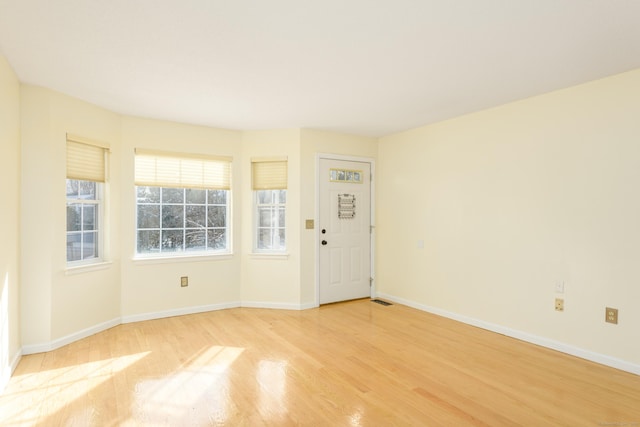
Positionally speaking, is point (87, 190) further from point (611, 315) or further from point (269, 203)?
point (611, 315)

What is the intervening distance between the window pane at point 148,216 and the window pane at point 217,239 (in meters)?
0.66

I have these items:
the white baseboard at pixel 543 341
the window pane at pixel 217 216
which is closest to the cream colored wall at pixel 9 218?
the window pane at pixel 217 216

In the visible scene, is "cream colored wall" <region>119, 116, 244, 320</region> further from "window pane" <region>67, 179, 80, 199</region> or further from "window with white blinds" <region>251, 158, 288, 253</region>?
"window pane" <region>67, 179, 80, 199</region>

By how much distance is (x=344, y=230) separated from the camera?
517cm

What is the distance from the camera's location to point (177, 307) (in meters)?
4.45

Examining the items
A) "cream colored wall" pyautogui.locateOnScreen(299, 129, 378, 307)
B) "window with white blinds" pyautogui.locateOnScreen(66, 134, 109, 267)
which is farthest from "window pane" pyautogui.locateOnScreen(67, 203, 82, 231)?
"cream colored wall" pyautogui.locateOnScreen(299, 129, 378, 307)

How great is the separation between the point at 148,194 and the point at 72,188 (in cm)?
83

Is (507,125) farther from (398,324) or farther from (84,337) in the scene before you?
(84,337)

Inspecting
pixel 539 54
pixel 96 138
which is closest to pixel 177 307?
pixel 96 138

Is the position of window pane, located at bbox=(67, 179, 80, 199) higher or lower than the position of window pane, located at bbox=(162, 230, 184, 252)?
higher

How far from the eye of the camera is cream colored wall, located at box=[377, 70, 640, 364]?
2.95 m

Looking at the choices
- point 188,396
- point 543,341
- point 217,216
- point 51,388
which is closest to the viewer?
point 188,396

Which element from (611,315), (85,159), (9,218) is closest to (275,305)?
(85,159)

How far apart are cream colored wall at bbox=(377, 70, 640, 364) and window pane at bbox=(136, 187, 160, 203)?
332cm
